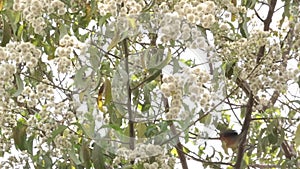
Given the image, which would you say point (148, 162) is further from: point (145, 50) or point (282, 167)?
point (282, 167)

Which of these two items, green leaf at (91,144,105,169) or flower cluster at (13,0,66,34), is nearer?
flower cluster at (13,0,66,34)

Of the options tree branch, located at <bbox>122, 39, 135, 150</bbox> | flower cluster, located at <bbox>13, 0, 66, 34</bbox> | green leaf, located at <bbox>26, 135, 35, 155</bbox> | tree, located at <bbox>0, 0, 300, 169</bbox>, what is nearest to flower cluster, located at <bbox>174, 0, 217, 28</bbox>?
tree, located at <bbox>0, 0, 300, 169</bbox>

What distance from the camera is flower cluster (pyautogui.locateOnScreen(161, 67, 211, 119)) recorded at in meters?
1.03

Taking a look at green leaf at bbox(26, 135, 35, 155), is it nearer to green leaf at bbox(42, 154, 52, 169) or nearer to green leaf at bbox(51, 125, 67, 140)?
green leaf at bbox(42, 154, 52, 169)

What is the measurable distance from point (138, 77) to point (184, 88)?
125 millimetres

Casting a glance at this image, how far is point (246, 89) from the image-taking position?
1.39 m

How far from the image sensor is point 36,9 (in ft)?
3.47

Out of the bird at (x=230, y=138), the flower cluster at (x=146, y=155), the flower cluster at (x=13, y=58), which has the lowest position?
A: the flower cluster at (x=146, y=155)

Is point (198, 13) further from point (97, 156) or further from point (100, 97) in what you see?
point (97, 156)

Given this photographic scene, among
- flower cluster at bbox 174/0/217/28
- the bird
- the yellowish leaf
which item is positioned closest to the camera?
flower cluster at bbox 174/0/217/28

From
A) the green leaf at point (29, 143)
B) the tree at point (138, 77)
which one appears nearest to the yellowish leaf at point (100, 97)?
the tree at point (138, 77)

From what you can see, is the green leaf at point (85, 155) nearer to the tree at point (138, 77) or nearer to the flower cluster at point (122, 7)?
the tree at point (138, 77)

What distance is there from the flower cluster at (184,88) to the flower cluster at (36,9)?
0.25 m

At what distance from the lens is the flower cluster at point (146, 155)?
111 centimetres
